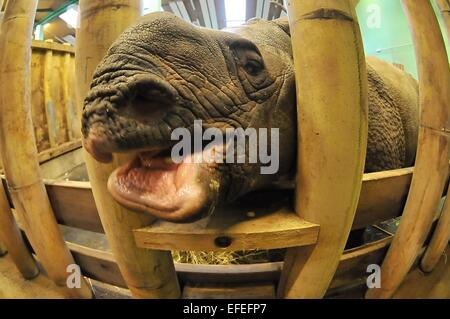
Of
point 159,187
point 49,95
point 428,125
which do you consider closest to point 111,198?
point 159,187

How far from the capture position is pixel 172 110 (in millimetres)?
578

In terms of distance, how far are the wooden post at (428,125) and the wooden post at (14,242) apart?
67.3 inches

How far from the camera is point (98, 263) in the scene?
1.08 meters

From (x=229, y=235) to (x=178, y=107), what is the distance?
0.37 meters

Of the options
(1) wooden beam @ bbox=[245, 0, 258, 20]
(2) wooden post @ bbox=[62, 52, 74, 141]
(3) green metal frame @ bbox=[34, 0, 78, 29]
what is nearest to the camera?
(1) wooden beam @ bbox=[245, 0, 258, 20]

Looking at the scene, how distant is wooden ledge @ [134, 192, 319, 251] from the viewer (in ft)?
2.30

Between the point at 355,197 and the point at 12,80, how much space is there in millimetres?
1263

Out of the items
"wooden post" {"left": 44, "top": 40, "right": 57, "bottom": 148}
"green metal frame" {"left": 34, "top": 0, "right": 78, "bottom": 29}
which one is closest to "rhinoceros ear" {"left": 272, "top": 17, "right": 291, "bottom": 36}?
"wooden post" {"left": 44, "top": 40, "right": 57, "bottom": 148}

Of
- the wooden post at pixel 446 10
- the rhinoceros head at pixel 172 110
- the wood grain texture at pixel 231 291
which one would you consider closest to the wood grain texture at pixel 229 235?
the rhinoceros head at pixel 172 110

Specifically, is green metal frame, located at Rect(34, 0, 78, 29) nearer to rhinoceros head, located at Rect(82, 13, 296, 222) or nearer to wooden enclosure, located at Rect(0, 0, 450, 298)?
wooden enclosure, located at Rect(0, 0, 450, 298)

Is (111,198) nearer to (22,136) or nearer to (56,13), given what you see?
(22,136)

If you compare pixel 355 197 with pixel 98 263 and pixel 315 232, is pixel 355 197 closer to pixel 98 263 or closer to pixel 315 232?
pixel 315 232

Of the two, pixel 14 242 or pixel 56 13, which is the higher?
pixel 56 13

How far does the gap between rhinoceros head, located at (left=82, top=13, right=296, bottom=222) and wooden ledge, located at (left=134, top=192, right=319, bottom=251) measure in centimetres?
10
